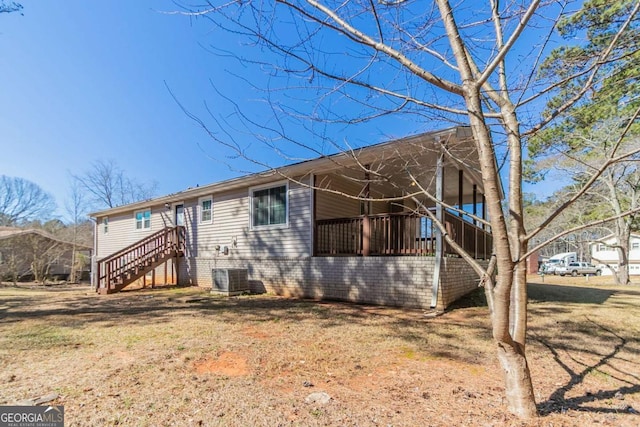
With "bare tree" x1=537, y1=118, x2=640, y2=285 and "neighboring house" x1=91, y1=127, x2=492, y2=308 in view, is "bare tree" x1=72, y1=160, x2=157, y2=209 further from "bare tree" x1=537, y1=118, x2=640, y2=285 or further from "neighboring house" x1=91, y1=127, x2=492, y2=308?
"bare tree" x1=537, y1=118, x2=640, y2=285

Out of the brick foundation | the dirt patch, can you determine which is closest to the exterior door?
the brick foundation

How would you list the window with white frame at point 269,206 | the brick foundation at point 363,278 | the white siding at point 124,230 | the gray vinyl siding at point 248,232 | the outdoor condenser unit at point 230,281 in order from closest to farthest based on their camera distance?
the brick foundation at point 363,278 < the gray vinyl siding at point 248,232 < the outdoor condenser unit at point 230,281 < the window with white frame at point 269,206 < the white siding at point 124,230

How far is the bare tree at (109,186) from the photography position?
29.9 meters

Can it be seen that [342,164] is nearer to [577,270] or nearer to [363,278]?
[363,278]

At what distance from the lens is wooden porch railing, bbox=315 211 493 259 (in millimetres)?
7617

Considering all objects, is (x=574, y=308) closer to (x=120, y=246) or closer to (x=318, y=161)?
(x=318, y=161)

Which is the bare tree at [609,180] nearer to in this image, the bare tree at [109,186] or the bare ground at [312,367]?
the bare ground at [312,367]

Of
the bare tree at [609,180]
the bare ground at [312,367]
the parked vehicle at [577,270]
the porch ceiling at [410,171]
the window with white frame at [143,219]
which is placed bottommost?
the parked vehicle at [577,270]

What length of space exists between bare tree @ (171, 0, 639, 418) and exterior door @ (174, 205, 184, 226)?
1117 centimetres

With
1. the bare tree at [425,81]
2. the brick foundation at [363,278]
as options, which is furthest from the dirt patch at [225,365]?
the brick foundation at [363,278]

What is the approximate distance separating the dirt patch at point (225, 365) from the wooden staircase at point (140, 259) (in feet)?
30.0

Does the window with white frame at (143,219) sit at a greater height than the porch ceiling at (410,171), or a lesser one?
lesser

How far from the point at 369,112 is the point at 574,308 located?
7107mm

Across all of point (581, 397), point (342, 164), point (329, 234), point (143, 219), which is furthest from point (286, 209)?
point (143, 219)
